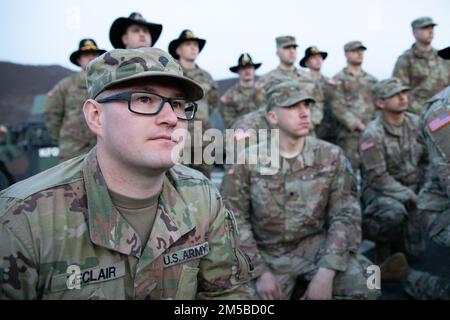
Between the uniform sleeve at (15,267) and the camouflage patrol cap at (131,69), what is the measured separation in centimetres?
58

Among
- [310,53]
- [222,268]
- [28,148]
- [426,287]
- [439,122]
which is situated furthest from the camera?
[310,53]

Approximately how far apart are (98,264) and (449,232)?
249cm

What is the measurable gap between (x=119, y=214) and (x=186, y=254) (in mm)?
308

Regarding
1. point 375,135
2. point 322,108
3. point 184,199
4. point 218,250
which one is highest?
point 322,108

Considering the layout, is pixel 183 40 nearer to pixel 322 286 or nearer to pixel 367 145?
pixel 367 145

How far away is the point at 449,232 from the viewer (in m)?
3.01

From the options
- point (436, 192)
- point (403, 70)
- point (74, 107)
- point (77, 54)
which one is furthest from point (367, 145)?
point (77, 54)

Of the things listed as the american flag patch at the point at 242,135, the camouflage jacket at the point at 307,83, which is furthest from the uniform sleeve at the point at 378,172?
the camouflage jacket at the point at 307,83

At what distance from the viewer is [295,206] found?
297 cm

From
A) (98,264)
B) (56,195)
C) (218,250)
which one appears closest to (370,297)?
(218,250)

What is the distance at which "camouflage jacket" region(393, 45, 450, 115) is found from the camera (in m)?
5.94

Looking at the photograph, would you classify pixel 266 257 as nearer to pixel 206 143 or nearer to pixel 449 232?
pixel 449 232

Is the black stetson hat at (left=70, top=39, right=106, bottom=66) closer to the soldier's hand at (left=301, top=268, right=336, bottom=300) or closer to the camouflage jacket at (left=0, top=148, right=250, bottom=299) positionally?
the camouflage jacket at (left=0, top=148, right=250, bottom=299)

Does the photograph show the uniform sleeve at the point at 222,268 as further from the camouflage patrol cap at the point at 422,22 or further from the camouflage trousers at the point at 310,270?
the camouflage patrol cap at the point at 422,22
